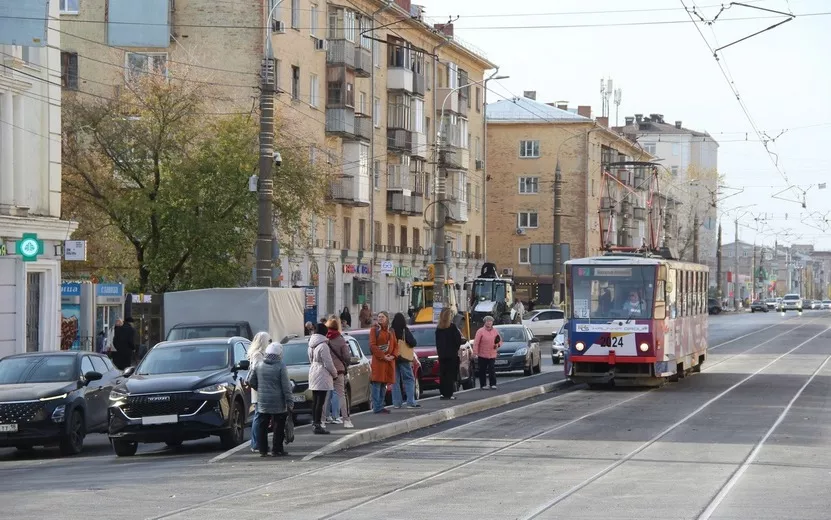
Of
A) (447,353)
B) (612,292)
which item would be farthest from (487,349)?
(447,353)

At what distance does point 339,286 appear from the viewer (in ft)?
203

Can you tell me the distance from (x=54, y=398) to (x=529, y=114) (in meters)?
83.8

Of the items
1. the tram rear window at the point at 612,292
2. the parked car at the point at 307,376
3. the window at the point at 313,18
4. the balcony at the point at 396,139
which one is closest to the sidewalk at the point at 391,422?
the parked car at the point at 307,376

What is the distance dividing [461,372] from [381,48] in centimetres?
3854

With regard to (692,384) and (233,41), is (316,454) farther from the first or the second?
(233,41)

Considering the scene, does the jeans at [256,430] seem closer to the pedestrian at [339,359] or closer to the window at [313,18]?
the pedestrian at [339,359]

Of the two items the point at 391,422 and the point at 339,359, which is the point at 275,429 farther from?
the point at 391,422

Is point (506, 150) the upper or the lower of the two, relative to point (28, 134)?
upper

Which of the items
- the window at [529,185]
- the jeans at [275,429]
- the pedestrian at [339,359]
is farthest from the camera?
the window at [529,185]

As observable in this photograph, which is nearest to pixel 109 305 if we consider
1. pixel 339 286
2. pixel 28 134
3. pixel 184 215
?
pixel 184 215

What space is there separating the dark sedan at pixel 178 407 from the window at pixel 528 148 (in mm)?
81991

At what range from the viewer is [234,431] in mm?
19406

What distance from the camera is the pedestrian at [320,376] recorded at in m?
19.6

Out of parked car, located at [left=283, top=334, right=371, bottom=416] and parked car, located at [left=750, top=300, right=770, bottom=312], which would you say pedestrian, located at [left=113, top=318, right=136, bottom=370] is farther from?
parked car, located at [left=750, top=300, right=770, bottom=312]
